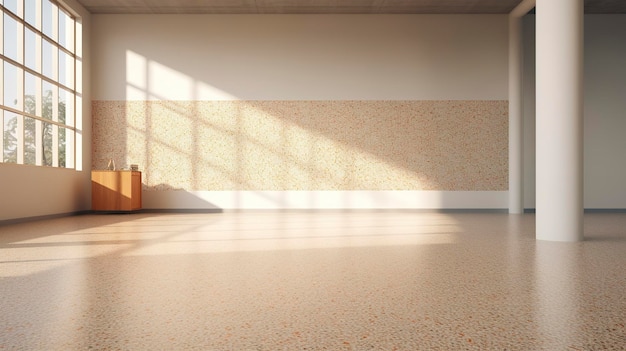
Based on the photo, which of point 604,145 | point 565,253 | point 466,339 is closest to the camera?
point 466,339

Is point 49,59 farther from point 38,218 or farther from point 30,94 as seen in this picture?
point 38,218

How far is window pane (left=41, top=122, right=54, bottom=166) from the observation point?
11.9 m

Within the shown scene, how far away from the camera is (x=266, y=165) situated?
1423cm

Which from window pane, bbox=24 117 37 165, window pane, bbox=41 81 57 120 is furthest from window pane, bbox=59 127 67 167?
window pane, bbox=24 117 37 165

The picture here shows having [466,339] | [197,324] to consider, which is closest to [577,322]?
[466,339]

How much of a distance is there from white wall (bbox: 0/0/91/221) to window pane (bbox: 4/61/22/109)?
3.74ft

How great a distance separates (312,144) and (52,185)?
19.3 ft

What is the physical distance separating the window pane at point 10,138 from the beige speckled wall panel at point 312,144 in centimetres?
374

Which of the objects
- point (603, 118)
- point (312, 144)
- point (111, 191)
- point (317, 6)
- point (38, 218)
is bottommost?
point (38, 218)

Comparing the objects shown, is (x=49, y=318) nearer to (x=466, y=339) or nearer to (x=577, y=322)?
(x=466, y=339)

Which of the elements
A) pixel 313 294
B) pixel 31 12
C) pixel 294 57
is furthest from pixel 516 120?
pixel 313 294

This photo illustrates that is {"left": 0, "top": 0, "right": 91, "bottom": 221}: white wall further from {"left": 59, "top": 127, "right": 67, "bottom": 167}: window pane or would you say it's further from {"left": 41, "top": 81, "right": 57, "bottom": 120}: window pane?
{"left": 41, "top": 81, "right": 57, "bottom": 120}: window pane

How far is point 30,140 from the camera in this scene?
11266 millimetres

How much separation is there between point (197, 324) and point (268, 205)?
11.3 metres
